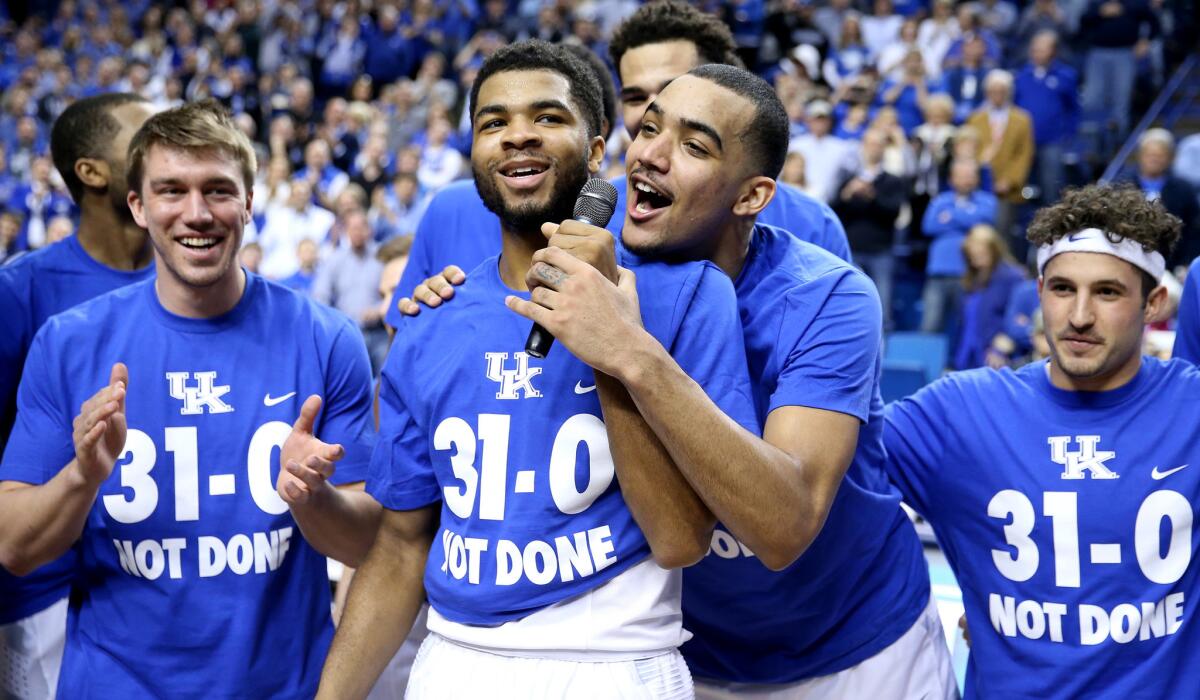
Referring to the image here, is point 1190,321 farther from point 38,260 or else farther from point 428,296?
point 38,260

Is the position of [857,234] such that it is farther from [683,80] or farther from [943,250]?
[683,80]

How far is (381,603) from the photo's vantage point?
2.59 m

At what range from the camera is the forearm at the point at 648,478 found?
2.14 metres

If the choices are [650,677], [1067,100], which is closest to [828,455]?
[650,677]

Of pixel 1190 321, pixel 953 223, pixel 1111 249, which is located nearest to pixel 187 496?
pixel 1111 249

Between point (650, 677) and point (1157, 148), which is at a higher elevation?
point (1157, 148)

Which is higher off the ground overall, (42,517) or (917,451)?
(917,451)

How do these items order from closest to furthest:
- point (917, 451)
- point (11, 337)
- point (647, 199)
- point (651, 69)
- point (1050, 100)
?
point (647, 199) < point (917, 451) < point (11, 337) < point (651, 69) < point (1050, 100)

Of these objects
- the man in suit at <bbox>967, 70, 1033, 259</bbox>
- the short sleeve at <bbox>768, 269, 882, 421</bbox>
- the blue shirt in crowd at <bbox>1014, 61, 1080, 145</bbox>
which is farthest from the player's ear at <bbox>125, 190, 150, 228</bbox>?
the blue shirt in crowd at <bbox>1014, 61, 1080, 145</bbox>

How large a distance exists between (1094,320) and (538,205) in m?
1.39

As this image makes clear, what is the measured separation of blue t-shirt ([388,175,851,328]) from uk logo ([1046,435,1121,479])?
92 centimetres

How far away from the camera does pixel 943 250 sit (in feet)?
34.0

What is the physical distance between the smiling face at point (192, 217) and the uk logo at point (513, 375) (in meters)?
0.87

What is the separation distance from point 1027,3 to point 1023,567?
43.4 ft
